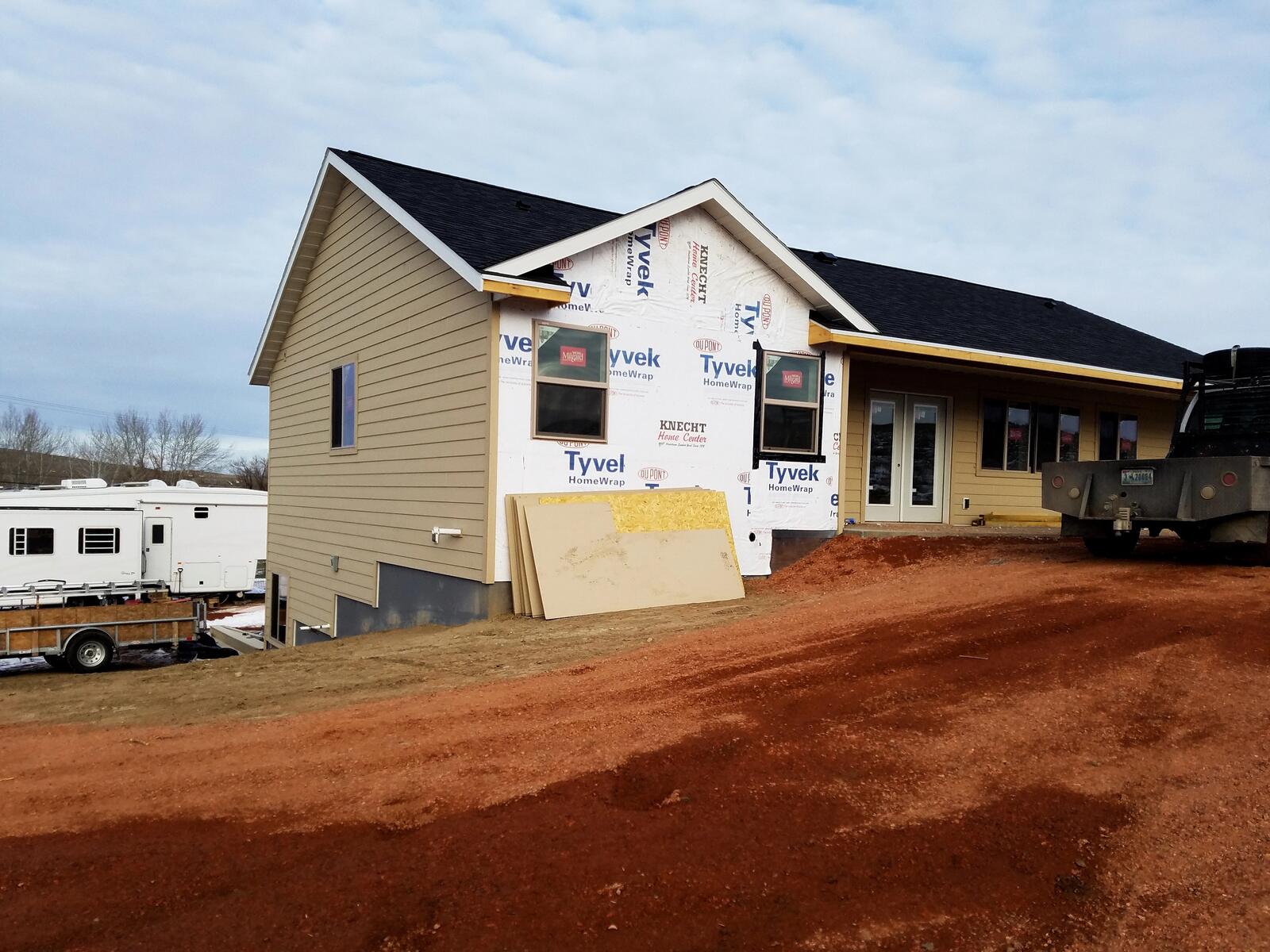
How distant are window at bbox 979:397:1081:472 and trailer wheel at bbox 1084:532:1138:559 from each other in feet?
17.2

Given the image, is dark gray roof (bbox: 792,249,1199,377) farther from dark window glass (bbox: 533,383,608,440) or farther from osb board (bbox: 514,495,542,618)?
osb board (bbox: 514,495,542,618)

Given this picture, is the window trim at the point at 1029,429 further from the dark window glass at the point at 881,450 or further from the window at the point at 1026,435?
the dark window glass at the point at 881,450

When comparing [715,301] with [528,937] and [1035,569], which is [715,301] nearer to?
[1035,569]

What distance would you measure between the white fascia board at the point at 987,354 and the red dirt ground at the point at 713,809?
6.54 metres

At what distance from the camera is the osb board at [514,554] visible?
412 inches

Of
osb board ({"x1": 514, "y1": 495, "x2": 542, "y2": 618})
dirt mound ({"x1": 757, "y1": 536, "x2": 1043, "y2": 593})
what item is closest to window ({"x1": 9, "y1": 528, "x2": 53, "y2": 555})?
osb board ({"x1": 514, "y1": 495, "x2": 542, "y2": 618})

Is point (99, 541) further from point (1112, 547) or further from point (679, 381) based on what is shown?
point (1112, 547)

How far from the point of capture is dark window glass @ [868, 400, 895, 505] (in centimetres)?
1535

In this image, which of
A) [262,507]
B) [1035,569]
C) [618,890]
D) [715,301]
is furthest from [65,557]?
[618,890]

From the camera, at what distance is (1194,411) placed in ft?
36.4

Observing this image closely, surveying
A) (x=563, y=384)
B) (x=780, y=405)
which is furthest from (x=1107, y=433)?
(x=563, y=384)

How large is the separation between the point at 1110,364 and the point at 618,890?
15864 mm

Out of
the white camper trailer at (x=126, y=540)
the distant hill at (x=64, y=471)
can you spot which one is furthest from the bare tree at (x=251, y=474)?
the white camper trailer at (x=126, y=540)

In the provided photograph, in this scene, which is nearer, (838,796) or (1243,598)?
(838,796)
